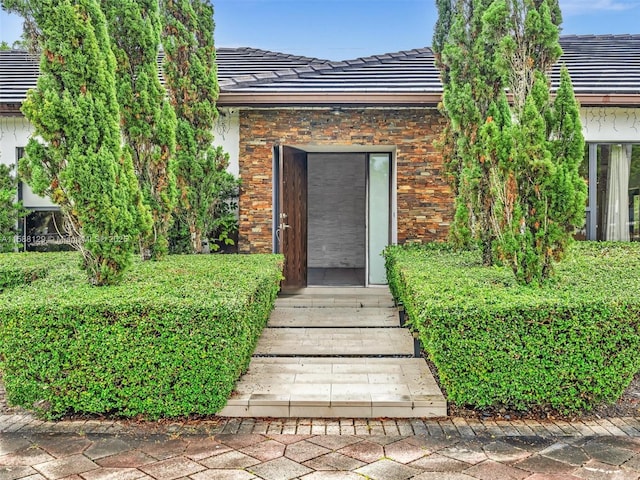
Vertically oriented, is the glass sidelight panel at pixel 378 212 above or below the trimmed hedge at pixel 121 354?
above

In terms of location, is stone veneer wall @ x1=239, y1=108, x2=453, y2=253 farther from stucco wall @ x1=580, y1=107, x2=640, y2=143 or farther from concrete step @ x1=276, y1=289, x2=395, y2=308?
stucco wall @ x1=580, y1=107, x2=640, y2=143

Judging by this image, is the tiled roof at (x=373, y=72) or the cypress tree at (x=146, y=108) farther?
the tiled roof at (x=373, y=72)

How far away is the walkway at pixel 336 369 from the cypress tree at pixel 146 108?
6.38 ft

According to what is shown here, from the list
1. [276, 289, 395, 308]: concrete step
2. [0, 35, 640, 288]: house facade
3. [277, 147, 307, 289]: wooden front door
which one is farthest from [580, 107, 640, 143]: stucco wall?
[277, 147, 307, 289]: wooden front door

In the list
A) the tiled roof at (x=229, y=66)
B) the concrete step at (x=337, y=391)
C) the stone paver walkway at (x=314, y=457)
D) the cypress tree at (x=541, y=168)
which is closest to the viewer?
the stone paver walkway at (x=314, y=457)

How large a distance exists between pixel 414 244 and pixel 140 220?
167 inches

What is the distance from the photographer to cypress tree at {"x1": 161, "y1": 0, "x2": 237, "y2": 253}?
24.5 feet

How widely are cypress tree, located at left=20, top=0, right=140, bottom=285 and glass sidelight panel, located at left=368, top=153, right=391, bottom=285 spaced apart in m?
4.89

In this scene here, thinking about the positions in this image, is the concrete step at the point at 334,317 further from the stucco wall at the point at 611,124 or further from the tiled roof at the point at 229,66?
the stucco wall at the point at 611,124

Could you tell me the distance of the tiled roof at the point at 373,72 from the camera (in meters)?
7.95

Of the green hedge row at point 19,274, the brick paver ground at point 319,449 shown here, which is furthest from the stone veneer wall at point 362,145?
the brick paver ground at point 319,449

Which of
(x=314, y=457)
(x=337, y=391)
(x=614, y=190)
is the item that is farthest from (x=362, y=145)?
(x=314, y=457)

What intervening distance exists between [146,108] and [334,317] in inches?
133

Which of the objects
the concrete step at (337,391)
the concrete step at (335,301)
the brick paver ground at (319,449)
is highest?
the concrete step at (335,301)
